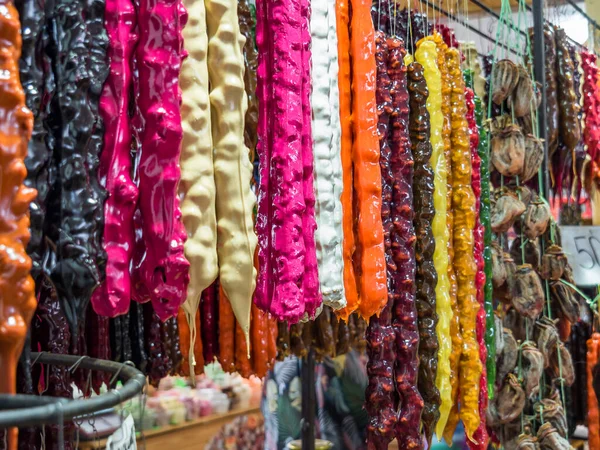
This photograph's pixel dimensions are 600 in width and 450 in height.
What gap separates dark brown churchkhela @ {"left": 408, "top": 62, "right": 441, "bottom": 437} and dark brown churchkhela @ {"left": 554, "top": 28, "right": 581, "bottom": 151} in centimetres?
125

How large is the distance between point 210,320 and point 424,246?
567 mm

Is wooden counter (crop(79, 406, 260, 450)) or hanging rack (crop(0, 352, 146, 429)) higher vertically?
hanging rack (crop(0, 352, 146, 429))

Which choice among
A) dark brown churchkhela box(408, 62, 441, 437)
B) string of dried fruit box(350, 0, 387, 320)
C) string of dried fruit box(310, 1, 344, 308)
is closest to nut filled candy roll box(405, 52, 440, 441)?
dark brown churchkhela box(408, 62, 441, 437)

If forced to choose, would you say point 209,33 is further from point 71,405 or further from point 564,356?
point 564,356

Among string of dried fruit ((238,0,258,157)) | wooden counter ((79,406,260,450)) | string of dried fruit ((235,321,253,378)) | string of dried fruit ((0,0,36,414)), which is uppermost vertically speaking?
string of dried fruit ((238,0,258,157))

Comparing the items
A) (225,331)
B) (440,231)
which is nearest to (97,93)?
(225,331)

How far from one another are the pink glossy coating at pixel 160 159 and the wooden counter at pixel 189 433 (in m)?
1.56

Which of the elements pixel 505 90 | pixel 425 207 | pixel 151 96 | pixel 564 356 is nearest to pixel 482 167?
pixel 505 90

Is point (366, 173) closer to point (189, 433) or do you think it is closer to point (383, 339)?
point (383, 339)

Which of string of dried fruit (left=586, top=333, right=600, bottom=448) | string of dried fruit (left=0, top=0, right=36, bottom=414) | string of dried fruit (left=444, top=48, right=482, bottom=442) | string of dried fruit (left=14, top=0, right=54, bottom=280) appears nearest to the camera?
string of dried fruit (left=0, top=0, right=36, bottom=414)

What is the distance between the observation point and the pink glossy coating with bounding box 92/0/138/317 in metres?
0.91

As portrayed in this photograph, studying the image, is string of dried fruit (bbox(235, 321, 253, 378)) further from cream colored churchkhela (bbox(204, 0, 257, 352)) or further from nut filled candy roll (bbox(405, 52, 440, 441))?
cream colored churchkhela (bbox(204, 0, 257, 352))

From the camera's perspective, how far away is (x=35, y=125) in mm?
828

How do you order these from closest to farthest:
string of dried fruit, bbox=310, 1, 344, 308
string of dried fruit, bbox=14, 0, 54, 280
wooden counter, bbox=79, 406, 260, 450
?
string of dried fruit, bbox=14, 0, 54, 280
string of dried fruit, bbox=310, 1, 344, 308
wooden counter, bbox=79, 406, 260, 450
